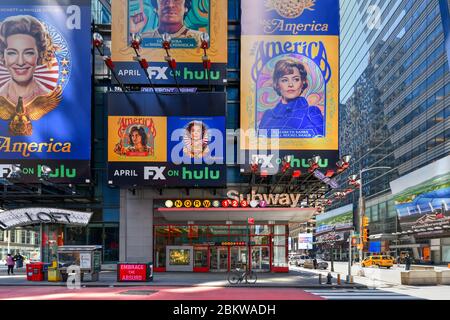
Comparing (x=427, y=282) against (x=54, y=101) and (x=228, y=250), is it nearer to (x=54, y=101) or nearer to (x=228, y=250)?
(x=228, y=250)

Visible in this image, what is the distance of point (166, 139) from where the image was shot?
36375 mm

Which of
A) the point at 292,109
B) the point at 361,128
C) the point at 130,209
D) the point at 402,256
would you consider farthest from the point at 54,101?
the point at 361,128

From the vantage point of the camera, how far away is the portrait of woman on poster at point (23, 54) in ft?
120

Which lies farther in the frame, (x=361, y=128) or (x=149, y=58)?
(x=361, y=128)

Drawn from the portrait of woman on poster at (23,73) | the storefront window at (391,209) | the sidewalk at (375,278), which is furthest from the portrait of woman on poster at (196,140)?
the storefront window at (391,209)

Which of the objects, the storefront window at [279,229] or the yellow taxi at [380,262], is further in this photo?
the yellow taxi at [380,262]

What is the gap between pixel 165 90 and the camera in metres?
38.4

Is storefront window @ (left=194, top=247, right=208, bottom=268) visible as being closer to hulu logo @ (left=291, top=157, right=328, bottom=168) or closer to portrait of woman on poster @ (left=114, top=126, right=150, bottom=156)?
portrait of woman on poster @ (left=114, top=126, right=150, bottom=156)

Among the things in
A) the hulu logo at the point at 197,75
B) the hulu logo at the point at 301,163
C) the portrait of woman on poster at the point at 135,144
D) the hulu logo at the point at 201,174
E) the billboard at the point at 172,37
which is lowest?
the hulu logo at the point at 201,174

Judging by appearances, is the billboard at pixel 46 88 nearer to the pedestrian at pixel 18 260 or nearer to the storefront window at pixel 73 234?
the storefront window at pixel 73 234

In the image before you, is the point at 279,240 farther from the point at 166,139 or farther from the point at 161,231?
the point at 166,139

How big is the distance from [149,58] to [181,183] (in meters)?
9.65

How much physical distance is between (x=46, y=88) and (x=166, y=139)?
32.3 feet

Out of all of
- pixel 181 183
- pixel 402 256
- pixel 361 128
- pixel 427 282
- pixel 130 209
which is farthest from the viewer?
pixel 361 128
